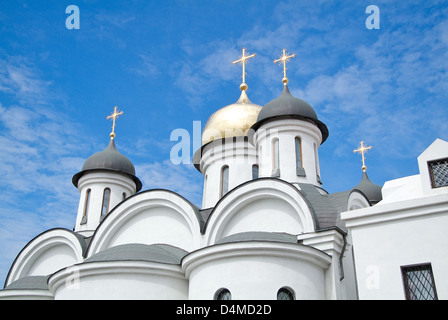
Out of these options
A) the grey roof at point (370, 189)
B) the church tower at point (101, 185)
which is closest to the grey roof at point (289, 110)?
the church tower at point (101, 185)

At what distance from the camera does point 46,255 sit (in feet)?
48.8

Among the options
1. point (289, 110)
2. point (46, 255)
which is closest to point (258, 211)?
point (289, 110)

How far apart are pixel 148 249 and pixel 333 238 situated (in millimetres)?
3836

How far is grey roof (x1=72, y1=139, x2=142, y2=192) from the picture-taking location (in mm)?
16141

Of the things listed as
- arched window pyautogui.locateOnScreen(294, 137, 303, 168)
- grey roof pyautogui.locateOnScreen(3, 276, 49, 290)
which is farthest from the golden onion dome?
grey roof pyautogui.locateOnScreen(3, 276, 49, 290)

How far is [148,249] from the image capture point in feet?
Answer: 35.6

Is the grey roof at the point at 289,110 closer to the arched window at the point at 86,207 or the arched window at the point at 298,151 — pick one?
the arched window at the point at 298,151

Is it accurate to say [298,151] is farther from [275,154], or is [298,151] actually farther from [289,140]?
[275,154]

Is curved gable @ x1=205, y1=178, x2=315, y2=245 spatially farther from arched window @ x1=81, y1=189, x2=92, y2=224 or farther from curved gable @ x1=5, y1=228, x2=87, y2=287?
arched window @ x1=81, y1=189, x2=92, y2=224

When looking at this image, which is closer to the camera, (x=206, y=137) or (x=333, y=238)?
(x=333, y=238)

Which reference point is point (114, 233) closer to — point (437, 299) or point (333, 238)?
point (333, 238)

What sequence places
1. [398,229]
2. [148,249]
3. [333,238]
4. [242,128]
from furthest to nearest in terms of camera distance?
1. [242,128]
2. [148,249]
3. [333,238]
4. [398,229]
